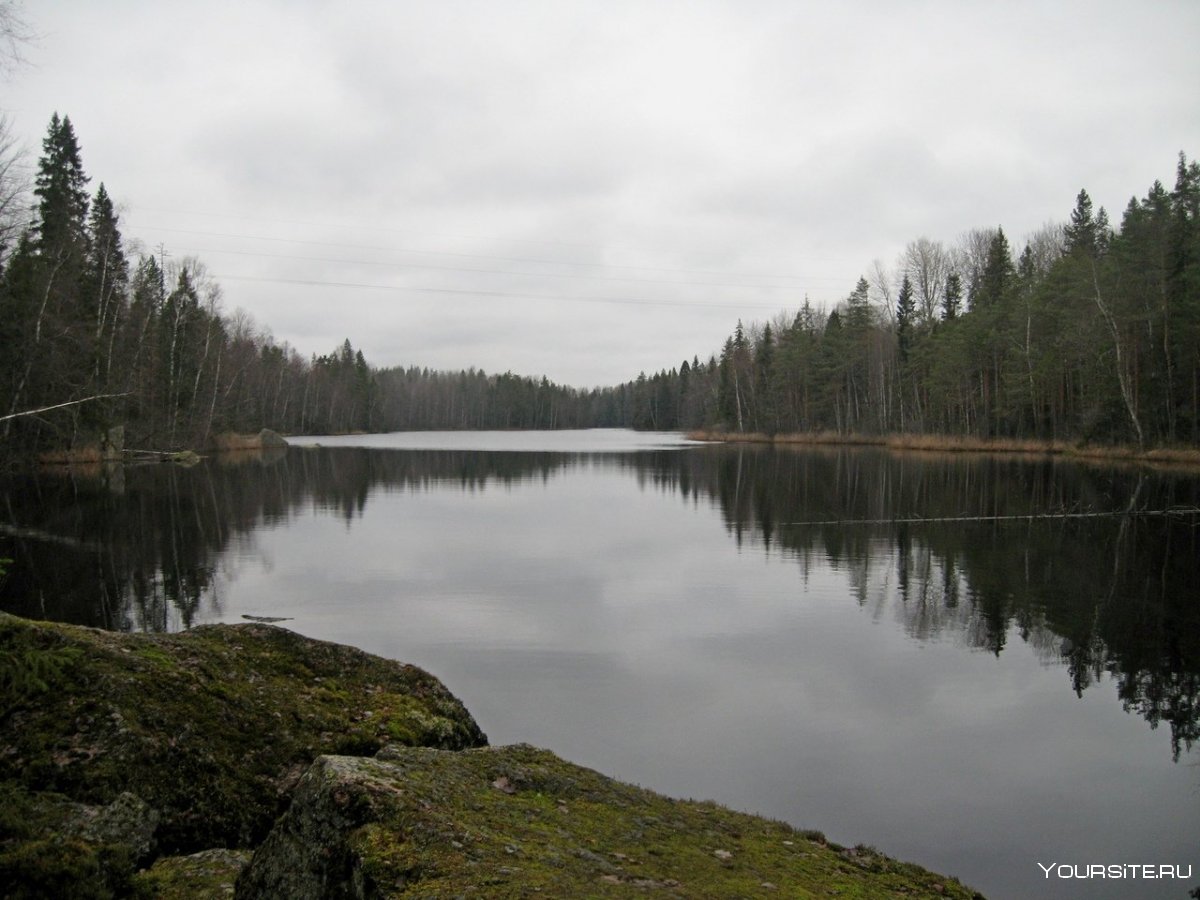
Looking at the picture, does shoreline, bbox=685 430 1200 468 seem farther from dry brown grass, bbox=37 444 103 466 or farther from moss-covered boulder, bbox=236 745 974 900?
dry brown grass, bbox=37 444 103 466

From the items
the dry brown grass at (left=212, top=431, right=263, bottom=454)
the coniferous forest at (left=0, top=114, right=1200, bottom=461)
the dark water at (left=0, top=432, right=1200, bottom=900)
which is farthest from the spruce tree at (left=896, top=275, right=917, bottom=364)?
the dry brown grass at (left=212, top=431, right=263, bottom=454)

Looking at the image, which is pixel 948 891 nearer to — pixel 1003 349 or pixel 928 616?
pixel 928 616

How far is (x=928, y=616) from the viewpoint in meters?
13.4

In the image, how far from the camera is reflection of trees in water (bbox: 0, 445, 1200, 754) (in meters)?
12.2

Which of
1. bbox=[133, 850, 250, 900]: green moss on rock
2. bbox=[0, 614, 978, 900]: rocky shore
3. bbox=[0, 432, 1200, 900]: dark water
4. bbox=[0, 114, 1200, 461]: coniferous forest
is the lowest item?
bbox=[0, 432, 1200, 900]: dark water

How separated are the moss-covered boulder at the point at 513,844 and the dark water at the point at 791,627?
7.43ft

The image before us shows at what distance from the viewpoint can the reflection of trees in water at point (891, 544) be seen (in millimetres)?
12234

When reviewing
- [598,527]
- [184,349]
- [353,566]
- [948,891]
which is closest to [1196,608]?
[948,891]

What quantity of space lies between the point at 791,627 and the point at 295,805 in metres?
10.4

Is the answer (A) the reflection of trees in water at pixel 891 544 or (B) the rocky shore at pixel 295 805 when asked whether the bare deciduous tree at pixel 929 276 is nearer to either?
(A) the reflection of trees in water at pixel 891 544

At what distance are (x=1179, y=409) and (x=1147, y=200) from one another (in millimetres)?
15931

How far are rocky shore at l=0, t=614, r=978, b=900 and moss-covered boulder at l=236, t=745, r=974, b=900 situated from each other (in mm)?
12

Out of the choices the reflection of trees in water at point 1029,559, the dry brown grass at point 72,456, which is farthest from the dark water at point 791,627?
the dry brown grass at point 72,456

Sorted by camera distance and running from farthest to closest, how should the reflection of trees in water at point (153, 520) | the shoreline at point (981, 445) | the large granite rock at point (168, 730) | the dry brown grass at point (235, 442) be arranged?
the dry brown grass at point (235, 442) → the shoreline at point (981, 445) → the reflection of trees in water at point (153, 520) → the large granite rock at point (168, 730)
